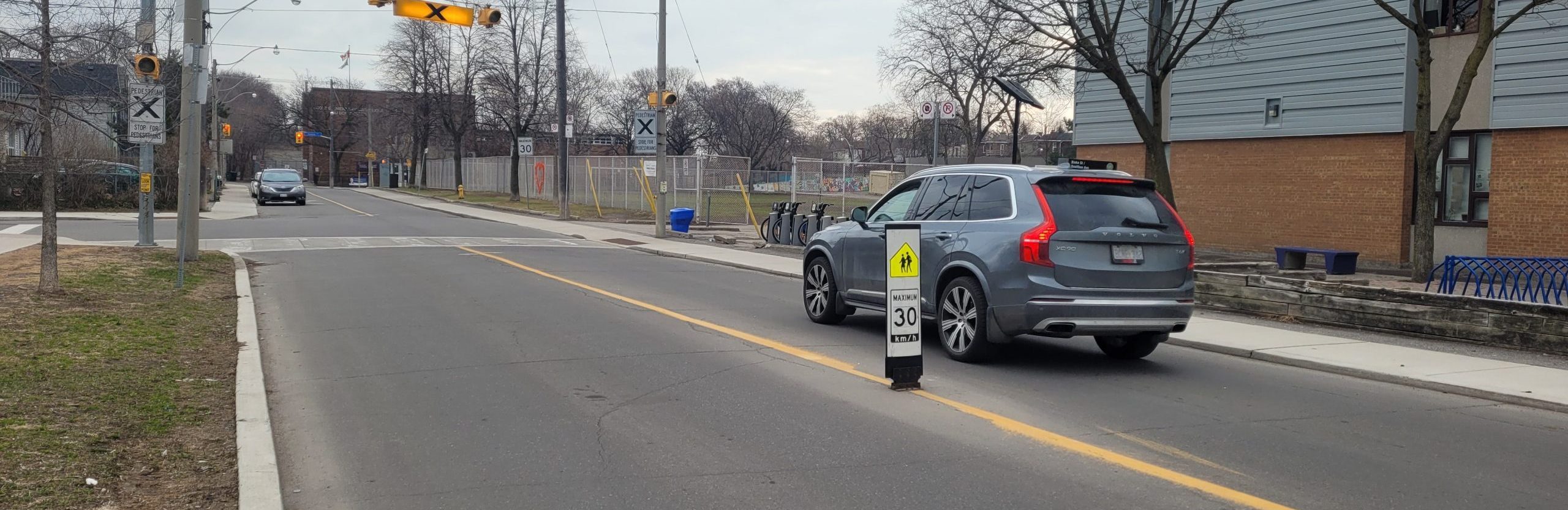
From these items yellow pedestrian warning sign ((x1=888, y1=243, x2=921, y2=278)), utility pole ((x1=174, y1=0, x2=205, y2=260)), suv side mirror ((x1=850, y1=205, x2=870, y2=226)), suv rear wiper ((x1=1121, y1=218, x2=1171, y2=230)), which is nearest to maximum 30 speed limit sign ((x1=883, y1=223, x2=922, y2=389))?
yellow pedestrian warning sign ((x1=888, y1=243, x2=921, y2=278))

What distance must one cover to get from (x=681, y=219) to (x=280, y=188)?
22128 mm

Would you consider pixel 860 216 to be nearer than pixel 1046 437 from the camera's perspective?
No

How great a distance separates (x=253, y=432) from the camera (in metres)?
6.64

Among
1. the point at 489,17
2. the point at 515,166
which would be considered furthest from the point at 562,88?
the point at 489,17

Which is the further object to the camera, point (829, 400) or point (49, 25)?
point (49, 25)

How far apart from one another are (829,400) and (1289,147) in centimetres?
1794

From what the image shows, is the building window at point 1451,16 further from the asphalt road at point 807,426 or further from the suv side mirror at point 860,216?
the suv side mirror at point 860,216

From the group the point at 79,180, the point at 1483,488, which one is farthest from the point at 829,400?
the point at 79,180

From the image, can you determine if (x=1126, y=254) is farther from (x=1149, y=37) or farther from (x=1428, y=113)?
(x=1149, y=37)

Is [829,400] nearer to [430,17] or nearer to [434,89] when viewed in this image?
[430,17]

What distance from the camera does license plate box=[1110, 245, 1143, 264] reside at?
8.88 m

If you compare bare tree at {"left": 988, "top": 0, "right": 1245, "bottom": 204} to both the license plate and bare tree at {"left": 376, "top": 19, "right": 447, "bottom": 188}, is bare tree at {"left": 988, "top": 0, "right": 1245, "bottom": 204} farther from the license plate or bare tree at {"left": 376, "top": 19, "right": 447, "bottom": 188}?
bare tree at {"left": 376, "top": 19, "right": 447, "bottom": 188}

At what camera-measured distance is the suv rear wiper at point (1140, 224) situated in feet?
29.6

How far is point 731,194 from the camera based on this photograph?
40.8 meters
